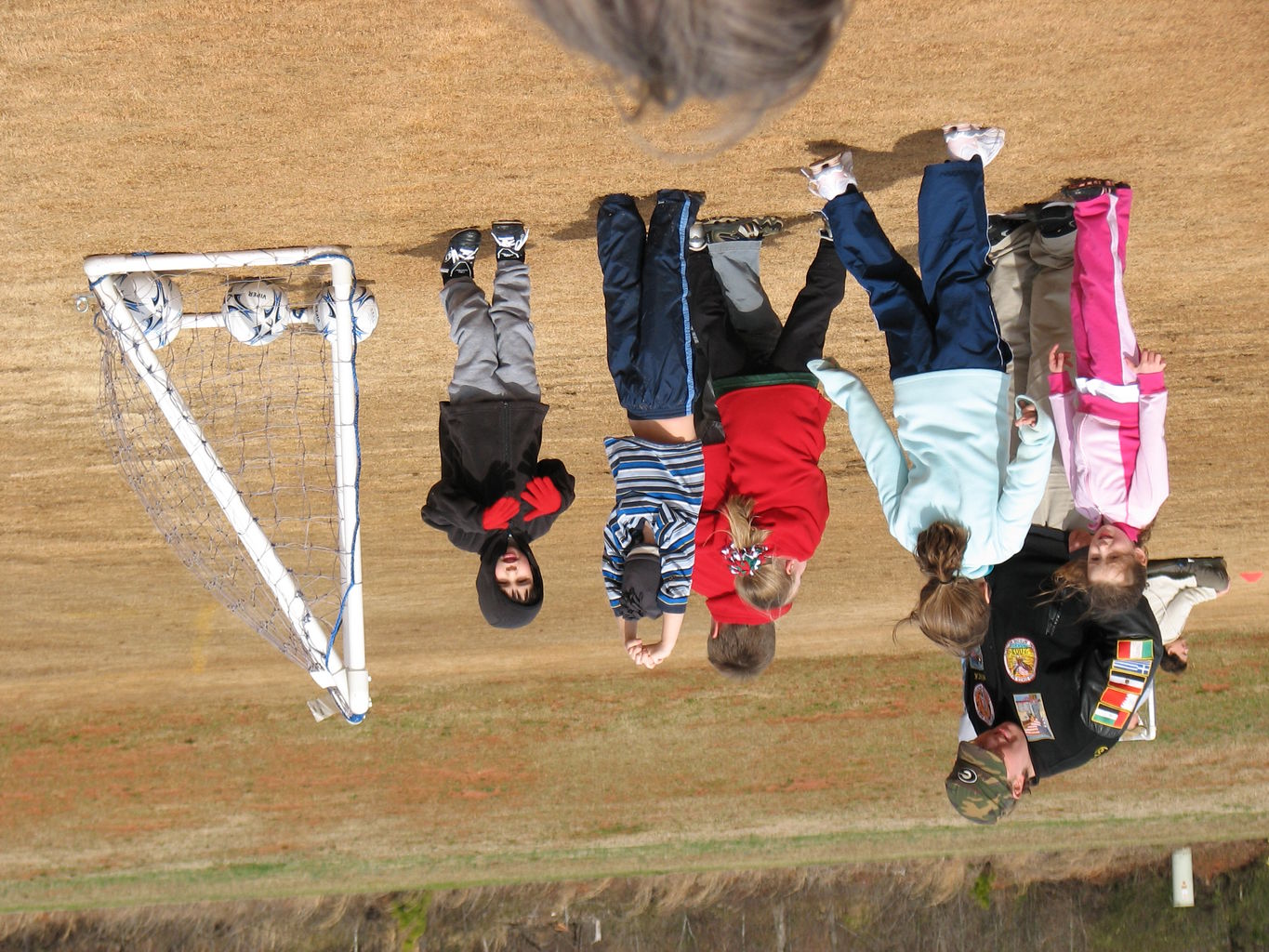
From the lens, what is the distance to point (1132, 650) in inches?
171

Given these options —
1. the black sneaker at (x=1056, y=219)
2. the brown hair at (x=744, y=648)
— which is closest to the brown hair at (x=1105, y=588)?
the brown hair at (x=744, y=648)

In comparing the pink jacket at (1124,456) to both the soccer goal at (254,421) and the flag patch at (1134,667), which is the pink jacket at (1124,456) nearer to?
the flag patch at (1134,667)

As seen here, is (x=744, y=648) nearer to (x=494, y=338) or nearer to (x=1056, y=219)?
(x=494, y=338)

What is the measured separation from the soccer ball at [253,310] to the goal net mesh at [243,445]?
14 cm

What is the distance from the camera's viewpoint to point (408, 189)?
4715 millimetres

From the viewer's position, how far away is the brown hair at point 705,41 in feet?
5.23

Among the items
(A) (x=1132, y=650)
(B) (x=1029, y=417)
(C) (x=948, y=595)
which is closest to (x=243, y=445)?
(C) (x=948, y=595)

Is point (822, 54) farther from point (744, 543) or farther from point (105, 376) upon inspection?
point (105, 376)

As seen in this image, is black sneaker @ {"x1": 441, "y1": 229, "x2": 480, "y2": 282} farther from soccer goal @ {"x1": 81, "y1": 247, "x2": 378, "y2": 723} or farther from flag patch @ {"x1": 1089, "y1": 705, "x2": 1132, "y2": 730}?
flag patch @ {"x1": 1089, "y1": 705, "x2": 1132, "y2": 730}

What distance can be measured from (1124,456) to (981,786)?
5.88 ft

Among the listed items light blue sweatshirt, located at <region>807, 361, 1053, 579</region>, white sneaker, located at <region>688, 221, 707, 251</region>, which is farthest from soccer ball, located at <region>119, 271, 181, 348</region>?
light blue sweatshirt, located at <region>807, 361, 1053, 579</region>

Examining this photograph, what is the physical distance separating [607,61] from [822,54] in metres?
0.44

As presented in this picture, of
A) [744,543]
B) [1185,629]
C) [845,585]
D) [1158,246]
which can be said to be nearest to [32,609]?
[744,543]

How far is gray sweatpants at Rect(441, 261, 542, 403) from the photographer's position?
4.78 metres
